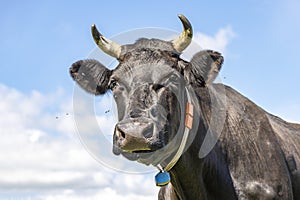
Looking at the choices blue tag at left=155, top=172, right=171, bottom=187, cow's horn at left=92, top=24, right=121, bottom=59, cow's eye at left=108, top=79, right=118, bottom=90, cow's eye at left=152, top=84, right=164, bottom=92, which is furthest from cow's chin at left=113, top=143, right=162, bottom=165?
cow's horn at left=92, top=24, right=121, bottom=59

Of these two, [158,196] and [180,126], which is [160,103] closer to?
[180,126]

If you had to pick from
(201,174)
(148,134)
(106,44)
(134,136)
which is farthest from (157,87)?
(201,174)

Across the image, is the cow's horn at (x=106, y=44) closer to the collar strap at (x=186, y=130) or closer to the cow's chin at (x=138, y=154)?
the collar strap at (x=186, y=130)

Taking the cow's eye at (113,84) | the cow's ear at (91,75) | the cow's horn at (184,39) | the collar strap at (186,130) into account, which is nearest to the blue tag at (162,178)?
the collar strap at (186,130)

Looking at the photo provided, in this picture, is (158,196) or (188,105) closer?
(188,105)

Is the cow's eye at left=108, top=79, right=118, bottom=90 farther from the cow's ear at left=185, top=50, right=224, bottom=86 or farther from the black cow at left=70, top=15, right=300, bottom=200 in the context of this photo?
the cow's ear at left=185, top=50, right=224, bottom=86

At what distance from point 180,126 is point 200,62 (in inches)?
40.7

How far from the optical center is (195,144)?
798 cm

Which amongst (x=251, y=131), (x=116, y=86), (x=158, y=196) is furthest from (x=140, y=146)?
(x=158, y=196)

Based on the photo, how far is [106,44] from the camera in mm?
8172

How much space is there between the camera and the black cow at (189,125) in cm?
670

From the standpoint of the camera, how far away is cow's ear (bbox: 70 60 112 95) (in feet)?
26.7

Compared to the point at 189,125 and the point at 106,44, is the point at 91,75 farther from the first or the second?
the point at 189,125

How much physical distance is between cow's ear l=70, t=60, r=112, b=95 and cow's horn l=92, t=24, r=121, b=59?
9.4 inches
